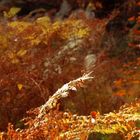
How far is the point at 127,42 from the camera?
777 centimetres

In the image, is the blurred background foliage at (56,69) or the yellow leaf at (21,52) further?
the yellow leaf at (21,52)

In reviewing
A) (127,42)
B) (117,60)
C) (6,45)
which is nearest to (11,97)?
(6,45)

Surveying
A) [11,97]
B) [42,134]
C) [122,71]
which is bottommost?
[122,71]

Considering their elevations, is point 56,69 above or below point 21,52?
below

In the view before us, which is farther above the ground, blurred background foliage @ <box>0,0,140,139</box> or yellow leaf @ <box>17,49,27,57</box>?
yellow leaf @ <box>17,49,27,57</box>

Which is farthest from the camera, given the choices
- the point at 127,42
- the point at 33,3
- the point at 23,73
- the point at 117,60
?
the point at 33,3

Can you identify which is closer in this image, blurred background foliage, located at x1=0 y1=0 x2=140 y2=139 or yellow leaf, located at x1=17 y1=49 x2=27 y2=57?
blurred background foliage, located at x1=0 y1=0 x2=140 y2=139

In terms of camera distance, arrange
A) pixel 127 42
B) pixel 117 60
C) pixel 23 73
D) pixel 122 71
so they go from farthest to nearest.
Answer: pixel 127 42, pixel 117 60, pixel 122 71, pixel 23 73

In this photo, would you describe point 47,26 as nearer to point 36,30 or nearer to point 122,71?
point 36,30

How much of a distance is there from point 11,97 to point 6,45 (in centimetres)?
76

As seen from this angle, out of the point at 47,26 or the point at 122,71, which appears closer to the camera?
the point at 47,26

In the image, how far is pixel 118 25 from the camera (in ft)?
26.9

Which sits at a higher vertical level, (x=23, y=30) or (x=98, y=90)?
(x=23, y=30)

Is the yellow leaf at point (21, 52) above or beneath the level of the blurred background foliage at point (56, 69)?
above
